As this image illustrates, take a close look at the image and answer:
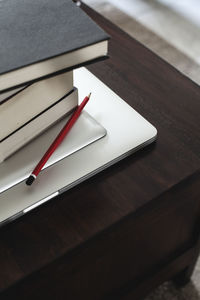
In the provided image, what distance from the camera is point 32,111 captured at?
46 cm

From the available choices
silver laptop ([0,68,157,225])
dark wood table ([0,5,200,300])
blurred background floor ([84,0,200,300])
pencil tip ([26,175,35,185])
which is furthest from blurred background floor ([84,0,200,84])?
pencil tip ([26,175,35,185])

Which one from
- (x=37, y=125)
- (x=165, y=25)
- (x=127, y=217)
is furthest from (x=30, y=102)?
(x=165, y=25)

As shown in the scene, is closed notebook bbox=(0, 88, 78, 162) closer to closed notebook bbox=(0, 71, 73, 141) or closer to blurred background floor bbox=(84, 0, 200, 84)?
closed notebook bbox=(0, 71, 73, 141)

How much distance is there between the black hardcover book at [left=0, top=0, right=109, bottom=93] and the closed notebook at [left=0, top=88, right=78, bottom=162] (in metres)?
0.07

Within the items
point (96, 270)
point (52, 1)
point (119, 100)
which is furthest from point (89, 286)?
point (52, 1)

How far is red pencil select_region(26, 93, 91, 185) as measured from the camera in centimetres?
45

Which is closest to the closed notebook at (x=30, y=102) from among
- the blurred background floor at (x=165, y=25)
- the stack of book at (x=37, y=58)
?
the stack of book at (x=37, y=58)

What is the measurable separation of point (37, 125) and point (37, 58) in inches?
4.1

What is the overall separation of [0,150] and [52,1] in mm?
173

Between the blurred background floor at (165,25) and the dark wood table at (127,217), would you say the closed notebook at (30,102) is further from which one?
the blurred background floor at (165,25)

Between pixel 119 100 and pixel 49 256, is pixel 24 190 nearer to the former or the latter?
pixel 49 256

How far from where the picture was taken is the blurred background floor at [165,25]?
1312 millimetres

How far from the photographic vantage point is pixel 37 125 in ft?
1.58

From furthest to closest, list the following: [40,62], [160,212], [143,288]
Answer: [143,288] < [160,212] < [40,62]
